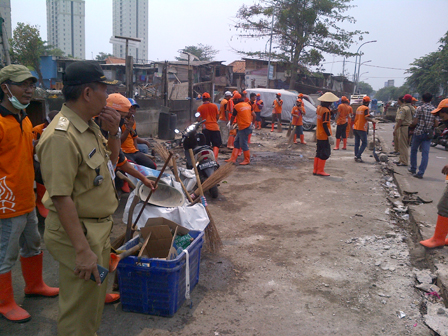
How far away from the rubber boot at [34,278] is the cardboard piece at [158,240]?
873mm

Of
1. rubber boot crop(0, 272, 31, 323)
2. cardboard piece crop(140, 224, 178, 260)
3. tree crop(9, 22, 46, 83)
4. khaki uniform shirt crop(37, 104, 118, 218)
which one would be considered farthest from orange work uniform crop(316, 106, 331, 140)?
tree crop(9, 22, 46, 83)

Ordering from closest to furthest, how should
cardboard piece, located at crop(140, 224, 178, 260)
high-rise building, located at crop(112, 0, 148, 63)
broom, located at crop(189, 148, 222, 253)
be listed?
cardboard piece, located at crop(140, 224, 178, 260) < broom, located at crop(189, 148, 222, 253) < high-rise building, located at crop(112, 0, 148, 63)

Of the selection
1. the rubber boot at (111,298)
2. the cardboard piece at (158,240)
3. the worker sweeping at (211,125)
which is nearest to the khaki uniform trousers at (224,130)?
the worker sweeping at (211,125)

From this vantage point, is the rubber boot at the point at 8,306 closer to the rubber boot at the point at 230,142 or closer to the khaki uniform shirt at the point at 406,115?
the rubber boot at the point at 230,142

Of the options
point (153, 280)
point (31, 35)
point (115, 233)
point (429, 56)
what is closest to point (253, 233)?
point (115, 233)

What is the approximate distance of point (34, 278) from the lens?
122 inches

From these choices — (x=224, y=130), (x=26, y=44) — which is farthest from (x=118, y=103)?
(x=26, y=44)

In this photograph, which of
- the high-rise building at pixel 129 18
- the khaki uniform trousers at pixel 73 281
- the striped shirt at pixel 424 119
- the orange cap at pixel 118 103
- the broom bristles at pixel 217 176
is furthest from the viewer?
the high-rise building at pixel 129 18

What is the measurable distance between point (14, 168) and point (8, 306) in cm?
109

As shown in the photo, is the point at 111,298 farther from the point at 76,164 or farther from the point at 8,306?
the point at 76,164

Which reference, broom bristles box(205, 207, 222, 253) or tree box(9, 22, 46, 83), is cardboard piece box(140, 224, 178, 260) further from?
tree box(9, 22, 46, 83)

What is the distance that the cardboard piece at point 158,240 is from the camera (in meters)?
3.20

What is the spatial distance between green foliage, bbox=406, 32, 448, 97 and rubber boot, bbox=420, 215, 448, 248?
124 feet

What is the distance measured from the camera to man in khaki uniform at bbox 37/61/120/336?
1.77 metres
